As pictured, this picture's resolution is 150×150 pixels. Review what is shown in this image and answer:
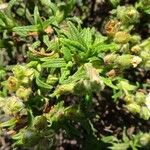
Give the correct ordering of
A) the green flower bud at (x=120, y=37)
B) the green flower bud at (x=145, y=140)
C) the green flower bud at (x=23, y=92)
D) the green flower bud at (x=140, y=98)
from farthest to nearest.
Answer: the green flower bud at (x=145, y=140)
the green flower bud at (x=140, y=98)
the green flower bud at (x=120, y=37)
the green flower bud at (x=23, y=92)

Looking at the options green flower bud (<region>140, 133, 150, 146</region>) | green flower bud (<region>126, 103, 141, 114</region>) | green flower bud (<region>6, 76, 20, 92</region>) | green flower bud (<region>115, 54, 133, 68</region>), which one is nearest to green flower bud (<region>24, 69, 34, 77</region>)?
green flower bud (<region>6, 76, 20, 92</region>)

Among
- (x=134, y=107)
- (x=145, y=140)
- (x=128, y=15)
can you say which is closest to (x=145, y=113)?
(x=134, y=107)

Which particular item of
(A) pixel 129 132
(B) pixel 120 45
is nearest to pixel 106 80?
(B) pixel 120 45

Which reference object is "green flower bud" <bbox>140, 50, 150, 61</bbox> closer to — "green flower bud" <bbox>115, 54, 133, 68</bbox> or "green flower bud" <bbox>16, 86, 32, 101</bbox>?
"green flower bud" <bbox>115, 54, 133, 68</bbox>

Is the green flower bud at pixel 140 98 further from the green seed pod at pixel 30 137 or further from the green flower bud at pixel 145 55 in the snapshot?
the green seed pod at pixel 30 137

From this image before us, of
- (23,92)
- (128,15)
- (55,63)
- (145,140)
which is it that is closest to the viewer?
(23,92)

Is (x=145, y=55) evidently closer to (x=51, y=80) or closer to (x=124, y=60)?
(x=124, y=60)

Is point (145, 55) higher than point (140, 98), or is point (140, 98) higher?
point (145, 55)

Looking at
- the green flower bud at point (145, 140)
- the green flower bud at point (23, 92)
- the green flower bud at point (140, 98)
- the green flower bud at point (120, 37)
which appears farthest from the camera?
the green flower bud at point (145, 140)

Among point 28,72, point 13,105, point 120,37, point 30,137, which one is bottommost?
point 30,137

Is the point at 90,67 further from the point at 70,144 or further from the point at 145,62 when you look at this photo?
the point at 70,144

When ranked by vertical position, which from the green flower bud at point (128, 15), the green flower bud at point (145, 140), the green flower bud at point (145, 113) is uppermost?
the green flower bud at point (128, 15)

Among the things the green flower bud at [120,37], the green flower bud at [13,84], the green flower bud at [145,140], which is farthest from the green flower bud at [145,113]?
the green flower bud at [13,84]
